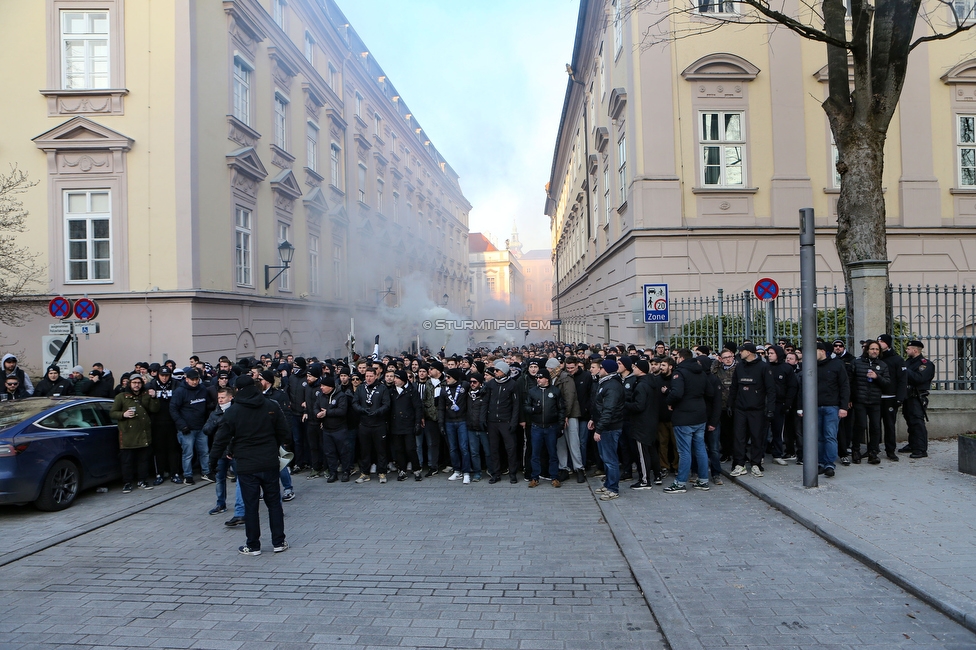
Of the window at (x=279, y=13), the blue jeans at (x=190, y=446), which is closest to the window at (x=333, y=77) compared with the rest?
the window at (x=279, y=13)

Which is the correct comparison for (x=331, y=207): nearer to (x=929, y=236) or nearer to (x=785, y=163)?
(x=785, y=163)

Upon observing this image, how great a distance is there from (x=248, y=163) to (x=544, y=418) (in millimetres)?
13692

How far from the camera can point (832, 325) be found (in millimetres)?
13203

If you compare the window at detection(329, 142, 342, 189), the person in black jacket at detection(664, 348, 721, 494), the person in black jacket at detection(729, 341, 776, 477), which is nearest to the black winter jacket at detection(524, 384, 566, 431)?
the person in black jacket at detection(664, 348, 721, 494)

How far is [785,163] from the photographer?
625 inches

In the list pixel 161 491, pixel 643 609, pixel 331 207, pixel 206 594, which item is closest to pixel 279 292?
pixel 331 207

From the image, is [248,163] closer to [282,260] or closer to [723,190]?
[282,260]

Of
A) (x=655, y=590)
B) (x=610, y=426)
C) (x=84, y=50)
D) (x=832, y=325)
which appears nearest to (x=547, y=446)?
(x=610, y=426)

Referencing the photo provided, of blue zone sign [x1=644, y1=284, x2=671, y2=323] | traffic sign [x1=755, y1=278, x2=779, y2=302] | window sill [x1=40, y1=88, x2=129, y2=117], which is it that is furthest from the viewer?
window sill [x1=40, y1=88, x2=129, y2=117]

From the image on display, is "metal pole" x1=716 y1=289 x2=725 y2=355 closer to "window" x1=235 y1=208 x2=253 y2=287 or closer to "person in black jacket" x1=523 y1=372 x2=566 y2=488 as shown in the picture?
"person in black jacket" x1=523 y1=372 x2=566 y2=488

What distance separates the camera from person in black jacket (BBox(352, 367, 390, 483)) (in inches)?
360

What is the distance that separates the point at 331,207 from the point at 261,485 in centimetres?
2152

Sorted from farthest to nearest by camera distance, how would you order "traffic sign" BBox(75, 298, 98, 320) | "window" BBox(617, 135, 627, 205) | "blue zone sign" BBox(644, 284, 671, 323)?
"window" BBox(617, 135, 627, 205) → "blue zone sign" BBox(644, 284, 671, 323) → "traffic sign" BBox(75, 298, 98, 320)

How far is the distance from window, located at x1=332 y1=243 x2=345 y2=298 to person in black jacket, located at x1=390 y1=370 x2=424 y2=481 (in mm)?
18010
